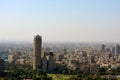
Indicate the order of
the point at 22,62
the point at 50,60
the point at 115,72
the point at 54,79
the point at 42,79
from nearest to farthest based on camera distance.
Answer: the point at 42,79 < the point at 54,79 < the point at 115,72 < the point at 50,60 < the point at 22,62

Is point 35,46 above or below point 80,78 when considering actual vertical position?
above

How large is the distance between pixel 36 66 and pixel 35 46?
4210 millimetres

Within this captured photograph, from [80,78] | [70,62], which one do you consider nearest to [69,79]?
[80,78]

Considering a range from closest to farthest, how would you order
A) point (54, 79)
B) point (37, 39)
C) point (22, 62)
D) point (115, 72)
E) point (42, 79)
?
point (42, 79), point (54, 79), point (115, 72), point (37, 39), point (22, 62)

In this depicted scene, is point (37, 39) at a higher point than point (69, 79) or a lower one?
higher

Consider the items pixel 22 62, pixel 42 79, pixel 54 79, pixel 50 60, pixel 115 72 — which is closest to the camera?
pixel 42 79

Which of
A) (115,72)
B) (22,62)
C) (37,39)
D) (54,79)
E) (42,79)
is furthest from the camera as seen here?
Result: (22,62)

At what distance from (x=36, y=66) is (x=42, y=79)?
538 inches

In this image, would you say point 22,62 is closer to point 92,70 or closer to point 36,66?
point 36,66

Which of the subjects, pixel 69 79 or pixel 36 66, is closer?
pixel 69 79

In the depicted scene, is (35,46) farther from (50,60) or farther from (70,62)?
(70,62)

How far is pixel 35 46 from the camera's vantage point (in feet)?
161

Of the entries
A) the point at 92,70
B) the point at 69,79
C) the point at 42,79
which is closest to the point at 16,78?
the point at 42,79

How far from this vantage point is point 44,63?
152 feet
